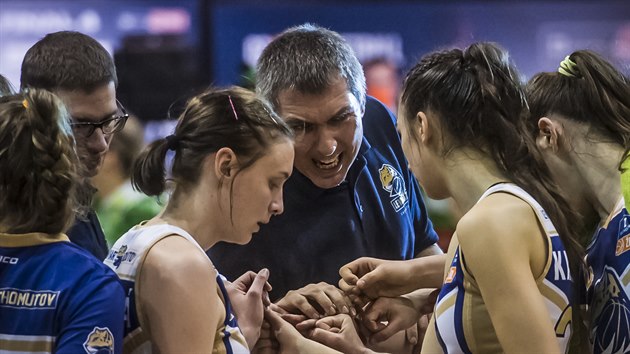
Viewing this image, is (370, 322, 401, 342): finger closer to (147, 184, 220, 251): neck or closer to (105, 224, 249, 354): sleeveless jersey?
(105, 224, 249, 354): sleeveless jersey

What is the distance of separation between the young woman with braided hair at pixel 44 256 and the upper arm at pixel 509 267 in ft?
2.69

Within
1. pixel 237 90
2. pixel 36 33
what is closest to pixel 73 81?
pixel 237 90

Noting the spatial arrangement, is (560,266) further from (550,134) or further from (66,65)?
(66,65)

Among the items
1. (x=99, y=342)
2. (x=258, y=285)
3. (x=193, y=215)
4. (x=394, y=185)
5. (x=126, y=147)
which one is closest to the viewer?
(x=99, y=342)

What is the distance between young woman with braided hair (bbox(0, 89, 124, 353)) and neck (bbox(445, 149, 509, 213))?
0.89 m

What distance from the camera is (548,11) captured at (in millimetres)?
7320

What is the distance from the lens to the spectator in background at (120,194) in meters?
5.13

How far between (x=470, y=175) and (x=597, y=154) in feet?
1.69

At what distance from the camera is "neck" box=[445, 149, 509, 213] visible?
251 cm

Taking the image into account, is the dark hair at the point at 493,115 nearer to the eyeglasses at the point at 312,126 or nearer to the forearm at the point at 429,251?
the eyeglasses at the point at 312,126

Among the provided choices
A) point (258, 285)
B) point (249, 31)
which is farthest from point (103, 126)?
point (249, 31)

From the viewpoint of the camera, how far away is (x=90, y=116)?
287 centimetres

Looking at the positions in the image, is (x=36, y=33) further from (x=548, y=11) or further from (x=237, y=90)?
(x=237, y=90)

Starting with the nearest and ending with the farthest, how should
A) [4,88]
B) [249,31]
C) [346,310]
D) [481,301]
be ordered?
[481,301], [346,310], [4,88], [249,31]
